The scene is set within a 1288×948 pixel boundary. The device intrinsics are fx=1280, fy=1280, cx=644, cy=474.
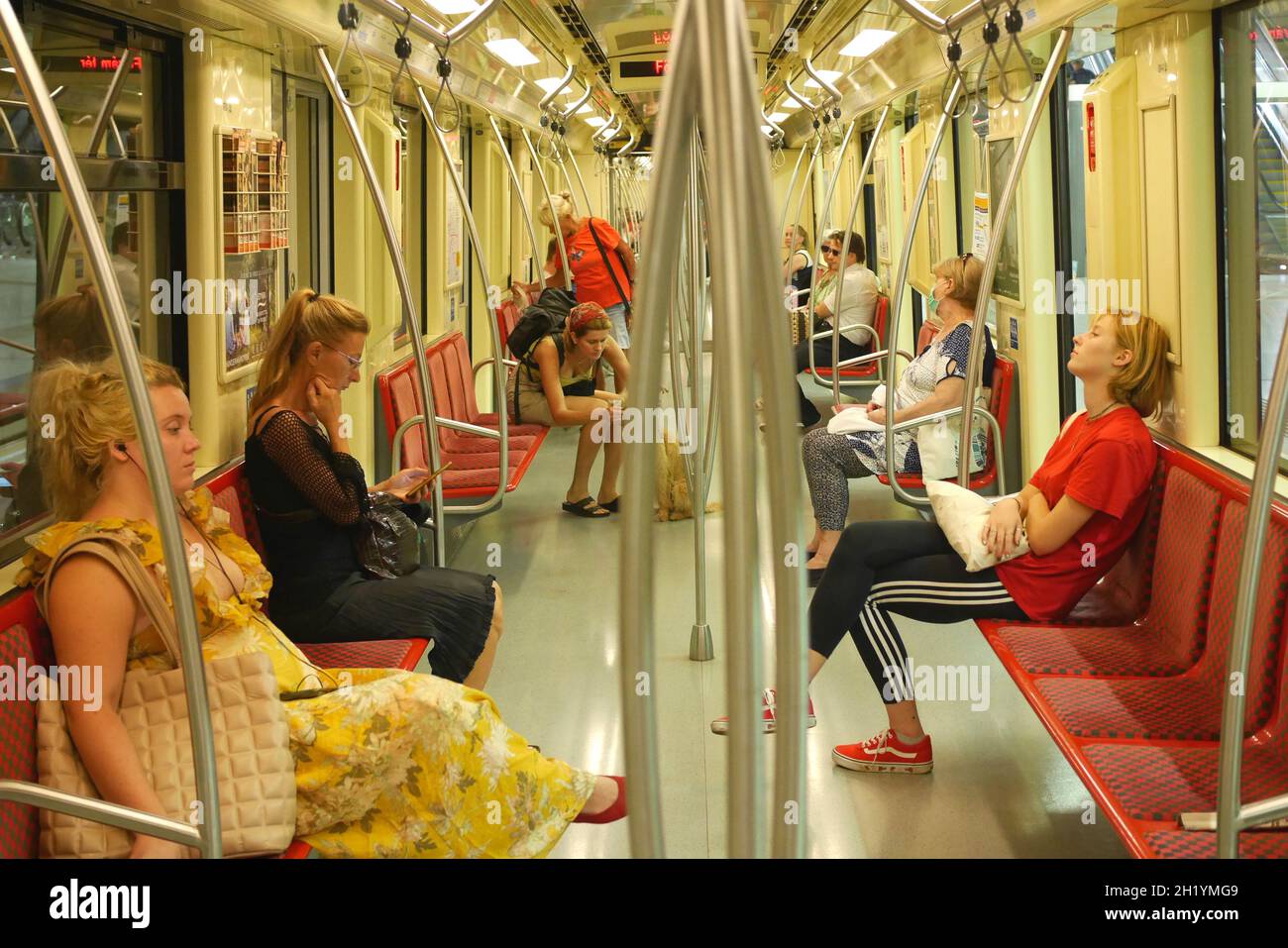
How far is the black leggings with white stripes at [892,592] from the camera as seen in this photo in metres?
3.31

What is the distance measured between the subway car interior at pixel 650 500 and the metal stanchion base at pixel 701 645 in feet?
0.05

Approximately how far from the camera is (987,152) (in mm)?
6660

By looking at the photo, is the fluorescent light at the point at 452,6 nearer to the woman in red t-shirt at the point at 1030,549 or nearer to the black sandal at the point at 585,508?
the black sandal at the point at 585,508

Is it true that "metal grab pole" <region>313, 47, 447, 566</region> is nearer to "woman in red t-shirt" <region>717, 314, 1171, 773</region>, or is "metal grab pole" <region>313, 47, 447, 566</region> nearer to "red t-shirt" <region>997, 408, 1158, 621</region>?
"woman in red t-shirt" <region>717, 314, 1171, 773</region>

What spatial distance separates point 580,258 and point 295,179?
9.84 feet

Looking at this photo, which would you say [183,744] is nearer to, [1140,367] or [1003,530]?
[1003,530]

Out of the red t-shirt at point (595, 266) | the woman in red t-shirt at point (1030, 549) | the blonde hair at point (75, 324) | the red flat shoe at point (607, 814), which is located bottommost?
the red flat shoe at point (607, 814)

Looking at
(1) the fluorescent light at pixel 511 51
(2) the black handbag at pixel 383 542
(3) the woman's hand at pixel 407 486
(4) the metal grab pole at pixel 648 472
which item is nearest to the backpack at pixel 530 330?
(1) the fluorescent light at pixel 511 51

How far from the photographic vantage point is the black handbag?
3.31 metres

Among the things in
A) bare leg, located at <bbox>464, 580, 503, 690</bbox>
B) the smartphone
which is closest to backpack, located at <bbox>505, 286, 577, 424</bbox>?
the smartphone

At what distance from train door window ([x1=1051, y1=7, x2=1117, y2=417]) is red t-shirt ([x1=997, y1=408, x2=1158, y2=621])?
7.53 feet
